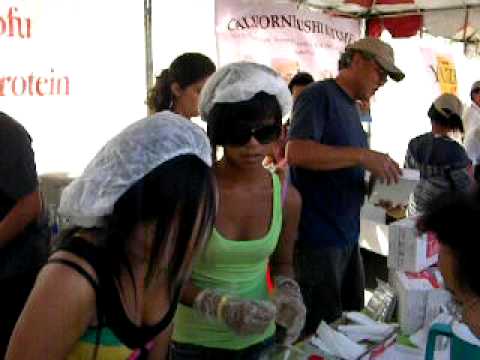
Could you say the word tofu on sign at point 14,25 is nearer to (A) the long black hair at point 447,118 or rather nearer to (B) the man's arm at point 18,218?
(B) the man's arm at point 18,218

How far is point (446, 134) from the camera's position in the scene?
3.07 meters

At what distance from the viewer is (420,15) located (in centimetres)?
489

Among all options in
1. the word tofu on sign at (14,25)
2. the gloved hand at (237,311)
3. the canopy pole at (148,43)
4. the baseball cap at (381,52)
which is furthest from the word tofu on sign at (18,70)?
the gloved hand at (237,311)

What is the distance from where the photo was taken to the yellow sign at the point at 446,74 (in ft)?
19.3

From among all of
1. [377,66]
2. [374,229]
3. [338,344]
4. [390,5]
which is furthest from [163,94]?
[390,5]

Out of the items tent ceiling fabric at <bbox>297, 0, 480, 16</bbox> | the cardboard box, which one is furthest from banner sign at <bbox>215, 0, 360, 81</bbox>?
the cardboard box

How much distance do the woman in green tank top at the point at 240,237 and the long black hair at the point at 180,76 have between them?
2.24 feet

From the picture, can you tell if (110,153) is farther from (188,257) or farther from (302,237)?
(302,237)

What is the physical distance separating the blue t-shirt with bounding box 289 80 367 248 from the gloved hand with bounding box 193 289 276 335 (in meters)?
0.74

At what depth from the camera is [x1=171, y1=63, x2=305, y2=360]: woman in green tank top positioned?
122 centimetres

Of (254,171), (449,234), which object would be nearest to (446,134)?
(254,171)

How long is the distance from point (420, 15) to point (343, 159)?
3.59 m

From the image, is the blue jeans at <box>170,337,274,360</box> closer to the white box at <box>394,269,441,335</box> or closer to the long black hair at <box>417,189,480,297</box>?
the white box at <box>394,269,441,335</box>

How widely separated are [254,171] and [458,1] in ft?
13.1
